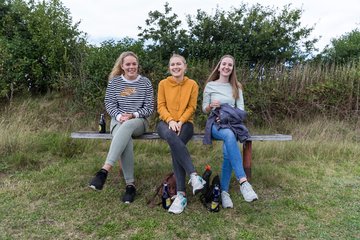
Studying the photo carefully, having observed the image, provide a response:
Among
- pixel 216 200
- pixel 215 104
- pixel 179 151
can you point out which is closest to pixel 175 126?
pixel 179 151

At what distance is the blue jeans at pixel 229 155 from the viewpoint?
3814 millimetres

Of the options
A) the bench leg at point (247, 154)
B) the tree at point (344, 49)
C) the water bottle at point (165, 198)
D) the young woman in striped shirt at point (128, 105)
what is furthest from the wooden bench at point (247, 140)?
the tree at point (344, 49)

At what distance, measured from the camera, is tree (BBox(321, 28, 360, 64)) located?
9772 mm

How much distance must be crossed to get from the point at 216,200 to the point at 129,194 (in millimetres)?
972

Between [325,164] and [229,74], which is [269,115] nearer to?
[325,164]

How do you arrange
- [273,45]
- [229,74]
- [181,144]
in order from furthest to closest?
1. [273,45]
2. [229,74]
3. [181,144]

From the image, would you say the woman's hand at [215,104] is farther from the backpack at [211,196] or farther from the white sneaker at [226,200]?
the white sneaker at [226,200]

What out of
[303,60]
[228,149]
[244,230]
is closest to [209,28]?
[303,60]

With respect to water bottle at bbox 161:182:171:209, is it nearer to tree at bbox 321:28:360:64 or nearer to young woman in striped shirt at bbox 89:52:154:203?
young woman in striped shirt at bbox 89:52:154:203

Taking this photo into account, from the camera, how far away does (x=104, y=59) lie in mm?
7879

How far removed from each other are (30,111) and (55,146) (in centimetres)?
211

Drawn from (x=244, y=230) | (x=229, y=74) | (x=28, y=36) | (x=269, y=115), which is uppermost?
(x=28, y=36)

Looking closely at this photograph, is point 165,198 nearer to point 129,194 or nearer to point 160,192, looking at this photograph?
point 160,192

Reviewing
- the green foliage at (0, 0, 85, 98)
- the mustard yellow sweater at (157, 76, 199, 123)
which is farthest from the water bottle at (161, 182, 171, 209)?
the green foliage at (0, 0, 85, 98)
